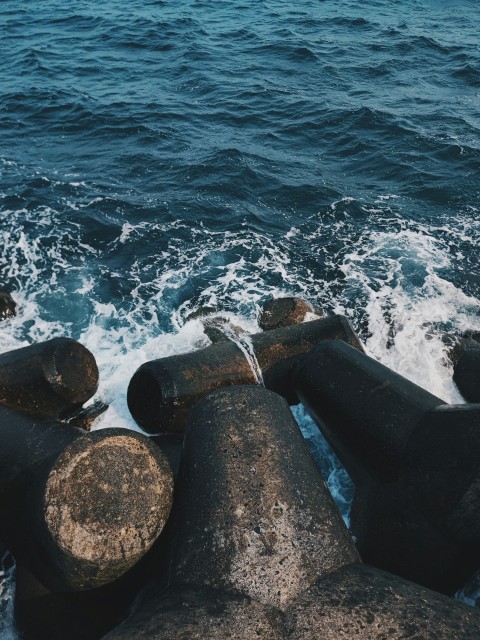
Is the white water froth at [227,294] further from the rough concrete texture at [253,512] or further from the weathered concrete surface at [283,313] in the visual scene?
the rough concrete texture at [253,512]

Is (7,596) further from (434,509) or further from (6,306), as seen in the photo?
(6,306)

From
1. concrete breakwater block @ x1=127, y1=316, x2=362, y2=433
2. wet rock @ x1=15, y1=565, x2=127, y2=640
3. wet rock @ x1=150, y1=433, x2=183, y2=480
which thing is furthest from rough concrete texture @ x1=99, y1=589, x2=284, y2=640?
concrete breakwater block @ x1=127, y1=316, x2=362, y2=433

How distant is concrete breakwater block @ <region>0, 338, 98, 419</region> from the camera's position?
589 cm

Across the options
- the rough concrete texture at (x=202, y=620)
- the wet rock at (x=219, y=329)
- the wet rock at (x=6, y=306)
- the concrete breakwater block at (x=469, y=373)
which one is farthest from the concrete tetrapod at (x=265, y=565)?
the wet rock at (x=6, y=306)

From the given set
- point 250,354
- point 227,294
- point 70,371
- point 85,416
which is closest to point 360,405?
point 250,354

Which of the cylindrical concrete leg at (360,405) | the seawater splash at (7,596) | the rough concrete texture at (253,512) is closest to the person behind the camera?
the rough concrete texture at (253,512)

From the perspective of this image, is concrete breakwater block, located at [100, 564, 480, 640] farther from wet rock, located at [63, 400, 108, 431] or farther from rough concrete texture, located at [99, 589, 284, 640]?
wet rock, located at [63, 400, 108, 431]

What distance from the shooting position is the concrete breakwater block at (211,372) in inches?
224

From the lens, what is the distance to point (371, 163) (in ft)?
42.0

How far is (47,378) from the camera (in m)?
5.88

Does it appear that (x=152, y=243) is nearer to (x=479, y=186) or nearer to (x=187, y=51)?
(x=479, y=186)

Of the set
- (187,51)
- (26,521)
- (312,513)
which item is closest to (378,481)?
(312,513)

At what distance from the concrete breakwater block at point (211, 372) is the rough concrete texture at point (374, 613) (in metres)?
2.52

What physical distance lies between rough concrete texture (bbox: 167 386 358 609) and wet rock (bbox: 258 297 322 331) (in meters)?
3.51
